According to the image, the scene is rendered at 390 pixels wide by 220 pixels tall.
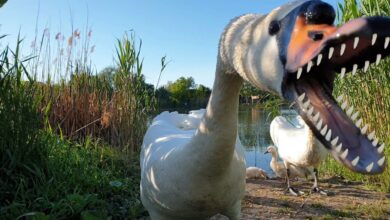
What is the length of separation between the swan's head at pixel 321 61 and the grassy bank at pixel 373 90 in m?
3.54

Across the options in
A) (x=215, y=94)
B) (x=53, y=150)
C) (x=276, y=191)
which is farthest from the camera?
(x=276, y=191)

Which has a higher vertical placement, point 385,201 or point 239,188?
point 239,188

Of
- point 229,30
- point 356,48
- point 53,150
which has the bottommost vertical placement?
point 53,150

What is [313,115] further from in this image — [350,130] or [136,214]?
[136,214]

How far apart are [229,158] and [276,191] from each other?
3.97 m

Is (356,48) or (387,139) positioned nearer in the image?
(356,48)

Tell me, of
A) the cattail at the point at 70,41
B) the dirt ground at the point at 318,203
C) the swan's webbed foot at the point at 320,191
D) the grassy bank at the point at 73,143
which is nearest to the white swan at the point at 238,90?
the grassy bank at the point at 73,143

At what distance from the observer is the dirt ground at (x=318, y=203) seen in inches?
159

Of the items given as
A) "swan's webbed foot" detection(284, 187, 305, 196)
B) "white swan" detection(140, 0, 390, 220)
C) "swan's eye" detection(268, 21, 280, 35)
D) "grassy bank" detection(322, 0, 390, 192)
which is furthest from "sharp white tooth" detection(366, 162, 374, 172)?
"swan's webbed foot" detection(284, 187, 305, 196)

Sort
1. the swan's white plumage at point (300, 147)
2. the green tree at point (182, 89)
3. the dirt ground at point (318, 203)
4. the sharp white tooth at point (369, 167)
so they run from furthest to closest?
the green tree at point (182, 89)
the swan's white plumage at point (300, 147)
the dirt ground at point (318, 203)
the sharp white tooth at point (369, 167)

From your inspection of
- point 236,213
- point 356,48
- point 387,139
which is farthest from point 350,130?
point 387,139

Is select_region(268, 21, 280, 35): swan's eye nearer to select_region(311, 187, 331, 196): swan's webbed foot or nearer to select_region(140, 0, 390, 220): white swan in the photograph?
select_region(140, 0, 390, 220): white swan

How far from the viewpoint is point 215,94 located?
173 cm

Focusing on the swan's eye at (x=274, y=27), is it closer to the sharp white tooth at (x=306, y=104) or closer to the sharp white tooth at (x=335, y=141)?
the sharp white tooth at (x=306, y=104)
